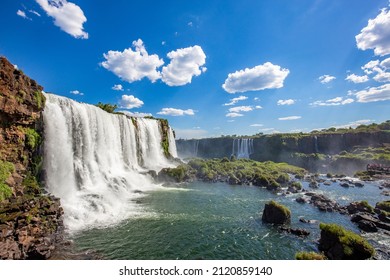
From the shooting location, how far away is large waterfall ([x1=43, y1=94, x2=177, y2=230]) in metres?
24.7

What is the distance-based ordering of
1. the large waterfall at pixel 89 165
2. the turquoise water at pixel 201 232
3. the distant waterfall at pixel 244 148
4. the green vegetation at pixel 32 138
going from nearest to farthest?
the turquoise water at pixel 201 232 → the large waterfall at pixel 89 165 → the green vegetation at pixel 32 138 → the distant waterfall at pixel 244 148

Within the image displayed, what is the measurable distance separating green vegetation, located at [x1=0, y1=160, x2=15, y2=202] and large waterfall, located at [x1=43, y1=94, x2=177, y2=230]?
493 centimetres

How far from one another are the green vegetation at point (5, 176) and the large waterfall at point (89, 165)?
16.2 ft

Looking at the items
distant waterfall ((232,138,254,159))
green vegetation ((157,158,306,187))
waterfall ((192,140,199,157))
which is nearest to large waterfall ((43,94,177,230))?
green vegetation ((157,158,306,187))

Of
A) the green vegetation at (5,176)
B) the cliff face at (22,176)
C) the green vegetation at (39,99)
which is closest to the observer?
the cliff face at (22,176)

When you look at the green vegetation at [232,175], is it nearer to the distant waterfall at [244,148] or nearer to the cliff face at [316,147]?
the cliff face at [316,147]

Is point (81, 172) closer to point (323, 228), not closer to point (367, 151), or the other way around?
point (323, 228)

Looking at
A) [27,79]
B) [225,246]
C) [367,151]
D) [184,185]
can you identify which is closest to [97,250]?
[225,246]

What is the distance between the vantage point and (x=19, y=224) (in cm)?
1572

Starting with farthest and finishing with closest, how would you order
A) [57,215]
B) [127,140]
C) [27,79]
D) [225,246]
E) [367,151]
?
[367,151]
[127,140]
[27,79]
[57,215]
[225,246]

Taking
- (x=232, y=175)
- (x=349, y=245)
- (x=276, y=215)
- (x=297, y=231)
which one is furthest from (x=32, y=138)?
(x=232, y=175)

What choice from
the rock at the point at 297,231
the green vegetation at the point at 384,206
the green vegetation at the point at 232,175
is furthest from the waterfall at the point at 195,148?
the rock at the point at 297,231

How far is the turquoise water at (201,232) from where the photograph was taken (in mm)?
17156

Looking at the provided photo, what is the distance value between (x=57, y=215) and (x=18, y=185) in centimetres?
526
